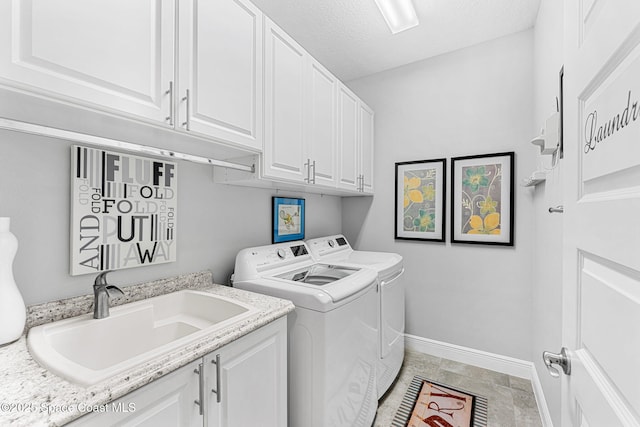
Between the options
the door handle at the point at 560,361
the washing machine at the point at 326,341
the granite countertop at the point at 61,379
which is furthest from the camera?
the washing machine at the point at 326,341

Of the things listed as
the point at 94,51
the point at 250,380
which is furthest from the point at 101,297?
the point at 94,51

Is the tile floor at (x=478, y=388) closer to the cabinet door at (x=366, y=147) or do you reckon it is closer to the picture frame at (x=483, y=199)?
the picture frame at (x=483, y=199)

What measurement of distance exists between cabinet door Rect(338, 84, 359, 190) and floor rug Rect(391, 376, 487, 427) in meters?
1.70

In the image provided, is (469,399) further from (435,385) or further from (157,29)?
(157,29)

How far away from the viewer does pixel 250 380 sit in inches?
45.8

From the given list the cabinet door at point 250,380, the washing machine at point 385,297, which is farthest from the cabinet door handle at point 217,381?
the washing machine at point 385,297

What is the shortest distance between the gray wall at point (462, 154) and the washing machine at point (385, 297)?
1.71 feet

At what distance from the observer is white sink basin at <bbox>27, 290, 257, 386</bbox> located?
2.69 ft

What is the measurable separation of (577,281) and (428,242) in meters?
2.09

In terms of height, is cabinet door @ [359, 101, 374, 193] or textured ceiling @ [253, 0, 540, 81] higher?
textured ceiling @ [253, 0, 540, 81]

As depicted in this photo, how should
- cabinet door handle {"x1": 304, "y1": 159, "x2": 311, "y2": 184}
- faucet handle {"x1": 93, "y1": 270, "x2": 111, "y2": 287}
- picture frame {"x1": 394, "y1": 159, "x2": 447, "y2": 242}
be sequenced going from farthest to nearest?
picture frame {"x1": 394, "y1": 159, "x2": 447, "y2": 242}, cabinet door handle {"x1": 304, "y1": 159, "x2": 311, "y2": 184}, faucet handle {"x1": 93, "y1": 270, "x2": 111, "y2": 287}

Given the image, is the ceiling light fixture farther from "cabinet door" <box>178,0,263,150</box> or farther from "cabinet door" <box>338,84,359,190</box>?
"cabinet door" <box>178,0,263,150</box>

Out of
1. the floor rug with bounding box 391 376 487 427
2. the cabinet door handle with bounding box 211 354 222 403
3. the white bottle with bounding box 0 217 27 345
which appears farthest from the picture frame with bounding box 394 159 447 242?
the white bottle with bounding box 0 217 27 345

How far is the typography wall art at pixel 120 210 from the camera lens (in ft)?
3.96
